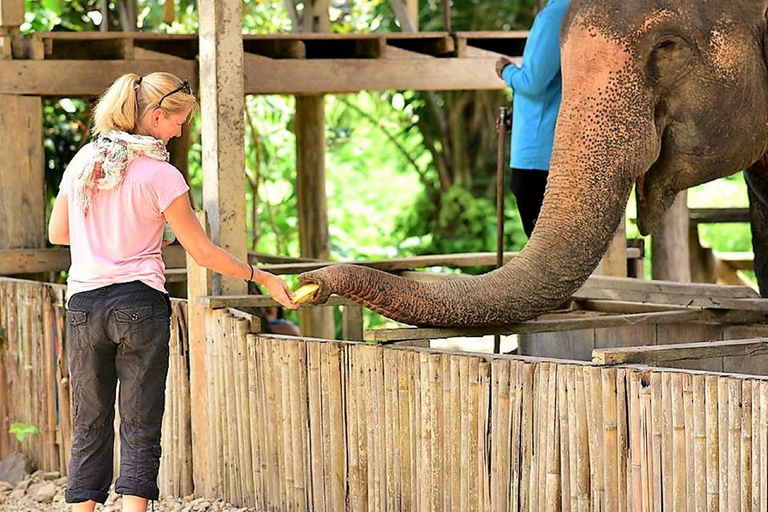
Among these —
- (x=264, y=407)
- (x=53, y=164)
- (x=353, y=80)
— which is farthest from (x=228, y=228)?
(x=53, y=164)

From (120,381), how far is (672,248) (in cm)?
662

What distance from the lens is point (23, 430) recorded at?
748 centimetres

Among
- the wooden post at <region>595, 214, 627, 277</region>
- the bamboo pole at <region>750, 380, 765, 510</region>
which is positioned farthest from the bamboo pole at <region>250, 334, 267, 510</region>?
the wooden post at <region>595, 214, 627, 277</region>

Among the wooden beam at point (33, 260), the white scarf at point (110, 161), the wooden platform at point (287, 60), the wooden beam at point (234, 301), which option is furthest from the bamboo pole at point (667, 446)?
the wooden platform at point (287, 60)

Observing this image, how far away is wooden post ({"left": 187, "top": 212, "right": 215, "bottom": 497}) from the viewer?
6.60 meters

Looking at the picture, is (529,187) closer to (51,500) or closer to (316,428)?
(316,428)

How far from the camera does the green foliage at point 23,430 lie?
749 centimetres

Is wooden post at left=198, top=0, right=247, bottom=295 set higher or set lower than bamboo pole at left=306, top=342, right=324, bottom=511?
higher

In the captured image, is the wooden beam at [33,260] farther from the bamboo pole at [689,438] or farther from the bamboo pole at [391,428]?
the bamboo pole at [689,438]

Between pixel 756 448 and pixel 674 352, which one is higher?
pixel 674 352

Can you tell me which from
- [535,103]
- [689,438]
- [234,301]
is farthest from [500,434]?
[535,103]

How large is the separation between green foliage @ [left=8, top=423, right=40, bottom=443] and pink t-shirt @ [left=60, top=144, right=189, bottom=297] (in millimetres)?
2653

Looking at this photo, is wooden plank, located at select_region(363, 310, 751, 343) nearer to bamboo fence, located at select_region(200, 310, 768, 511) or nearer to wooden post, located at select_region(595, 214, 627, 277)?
bamboo fence, located at select_region(200, 310, 768, 511)

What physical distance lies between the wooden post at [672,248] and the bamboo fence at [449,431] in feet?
16.9
